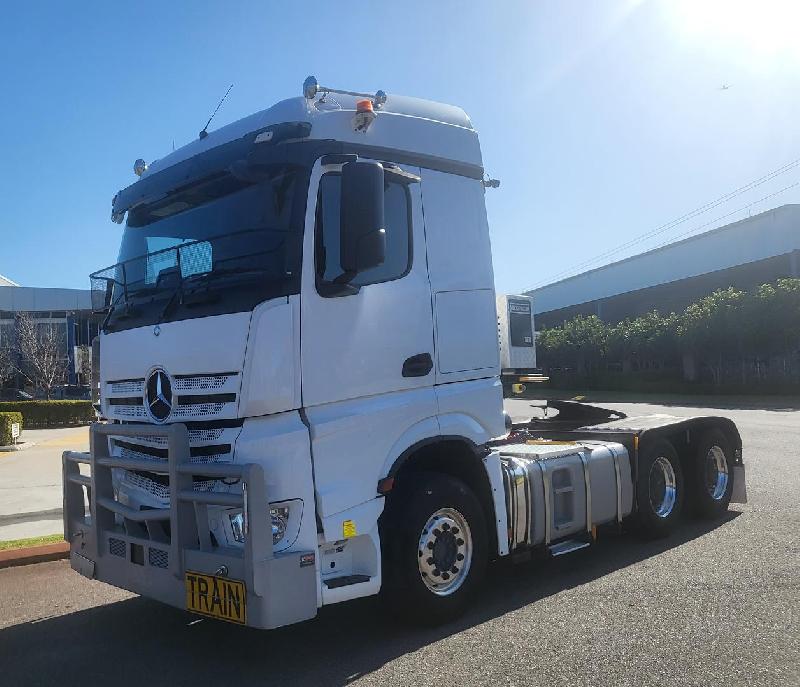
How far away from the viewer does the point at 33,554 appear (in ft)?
23.1

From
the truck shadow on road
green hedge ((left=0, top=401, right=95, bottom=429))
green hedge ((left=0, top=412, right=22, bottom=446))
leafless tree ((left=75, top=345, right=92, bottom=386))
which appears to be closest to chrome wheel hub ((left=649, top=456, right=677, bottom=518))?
the truck shadow on road

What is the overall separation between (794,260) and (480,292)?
4243cm

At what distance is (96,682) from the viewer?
13.4 feet

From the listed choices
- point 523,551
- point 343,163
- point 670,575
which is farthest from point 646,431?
point 343,163

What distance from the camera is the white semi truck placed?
13.0ft

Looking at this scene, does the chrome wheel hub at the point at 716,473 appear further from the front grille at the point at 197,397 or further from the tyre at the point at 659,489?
the front grille at the point at 197,397

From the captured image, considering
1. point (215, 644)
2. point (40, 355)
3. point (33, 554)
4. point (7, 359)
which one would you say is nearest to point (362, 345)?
point (215, 644)

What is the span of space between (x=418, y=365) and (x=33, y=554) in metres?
4.74

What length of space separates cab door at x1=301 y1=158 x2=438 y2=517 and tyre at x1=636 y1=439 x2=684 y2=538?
3119mm

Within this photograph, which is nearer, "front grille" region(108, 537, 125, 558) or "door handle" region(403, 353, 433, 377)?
"front grille" region(108, 537, 125, 558)

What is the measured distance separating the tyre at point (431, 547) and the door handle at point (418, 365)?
0.67 meters

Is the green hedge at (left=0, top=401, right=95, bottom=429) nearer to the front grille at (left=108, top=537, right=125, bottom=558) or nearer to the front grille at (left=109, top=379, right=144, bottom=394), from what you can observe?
the front grille at (left=109, top=379, right=144, bottom=394)

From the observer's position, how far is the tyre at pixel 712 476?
25.2 ft

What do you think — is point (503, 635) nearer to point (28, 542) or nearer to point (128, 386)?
point (128, 386)
